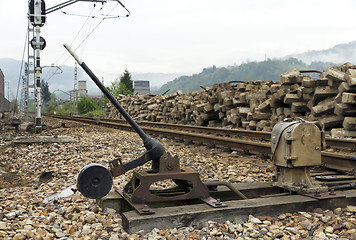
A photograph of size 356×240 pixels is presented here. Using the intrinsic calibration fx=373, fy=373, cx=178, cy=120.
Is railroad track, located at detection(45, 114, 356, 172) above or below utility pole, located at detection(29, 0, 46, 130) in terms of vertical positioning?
below

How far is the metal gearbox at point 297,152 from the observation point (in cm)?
357

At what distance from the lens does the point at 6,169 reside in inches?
240

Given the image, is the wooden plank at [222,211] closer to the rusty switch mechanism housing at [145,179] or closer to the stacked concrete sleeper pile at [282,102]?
the rusty switch mechanism housing at [145,179]

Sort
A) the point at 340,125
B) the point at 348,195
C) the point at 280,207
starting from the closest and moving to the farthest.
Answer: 1. the point at 280,207
2. the point at 348,195
3. the point at 340,125

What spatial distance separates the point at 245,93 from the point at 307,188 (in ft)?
29.0

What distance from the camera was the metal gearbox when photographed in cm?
357

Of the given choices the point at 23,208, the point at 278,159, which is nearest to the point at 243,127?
the point at 278,159

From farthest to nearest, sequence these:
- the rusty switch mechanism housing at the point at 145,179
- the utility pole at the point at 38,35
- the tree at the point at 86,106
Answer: the tree at the point at 86,106 → the utility pole at the point at 38,35 → the rusty switch mechanism housing at the point at 145,179

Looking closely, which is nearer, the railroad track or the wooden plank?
the wooden plank

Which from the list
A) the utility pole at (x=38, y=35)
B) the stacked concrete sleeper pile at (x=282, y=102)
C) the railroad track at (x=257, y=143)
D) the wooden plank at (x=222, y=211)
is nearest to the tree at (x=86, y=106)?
the stacked concrete sleeper pile at (x=282, y=102)

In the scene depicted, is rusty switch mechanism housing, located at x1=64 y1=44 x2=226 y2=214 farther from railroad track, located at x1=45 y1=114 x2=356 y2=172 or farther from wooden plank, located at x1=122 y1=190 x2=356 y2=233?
railroad track, located at x1=45 y1=114 x2=356 y2=172

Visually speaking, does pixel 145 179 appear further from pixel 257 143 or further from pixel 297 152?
pixel 257 143

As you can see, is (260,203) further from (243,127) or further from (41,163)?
(243,127)

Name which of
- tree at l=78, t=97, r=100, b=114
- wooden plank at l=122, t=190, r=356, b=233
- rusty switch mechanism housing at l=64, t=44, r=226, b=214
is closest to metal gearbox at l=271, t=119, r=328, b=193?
wooden plank at l=122, t=190, r=356, b=233
